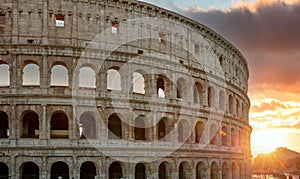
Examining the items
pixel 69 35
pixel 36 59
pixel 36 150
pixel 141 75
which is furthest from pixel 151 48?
pixel 36 150

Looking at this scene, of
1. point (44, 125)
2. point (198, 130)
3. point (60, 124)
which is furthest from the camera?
point (198, 130)

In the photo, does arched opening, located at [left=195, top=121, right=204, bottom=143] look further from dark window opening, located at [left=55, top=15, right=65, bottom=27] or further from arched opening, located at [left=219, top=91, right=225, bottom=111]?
dark window opening, located at [left=55, top=15, right=65, bottom=27]

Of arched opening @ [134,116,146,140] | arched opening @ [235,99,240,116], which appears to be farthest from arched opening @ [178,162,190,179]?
arched opening @ [235,99,240,116]

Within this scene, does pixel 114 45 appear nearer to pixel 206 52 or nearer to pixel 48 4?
pixel 48 4

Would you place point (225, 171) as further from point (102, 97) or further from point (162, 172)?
point (102, 97)

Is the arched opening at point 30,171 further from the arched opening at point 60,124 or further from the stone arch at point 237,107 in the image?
the stone arch at point 237,107

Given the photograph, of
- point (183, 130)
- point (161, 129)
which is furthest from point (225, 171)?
point (161, 129)

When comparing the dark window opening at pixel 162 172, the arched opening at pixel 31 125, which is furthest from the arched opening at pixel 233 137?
the arched opening at pixel 31 125
